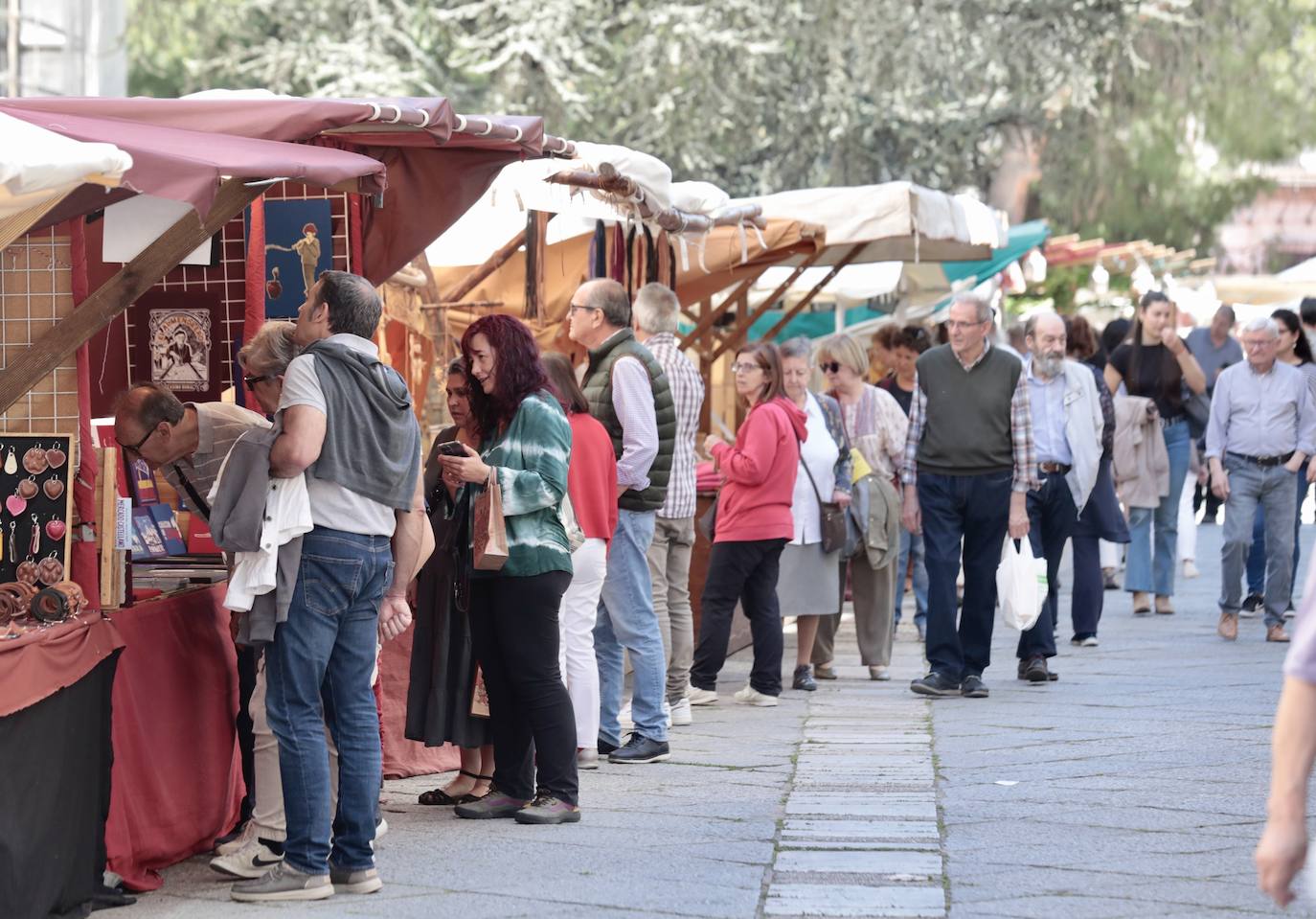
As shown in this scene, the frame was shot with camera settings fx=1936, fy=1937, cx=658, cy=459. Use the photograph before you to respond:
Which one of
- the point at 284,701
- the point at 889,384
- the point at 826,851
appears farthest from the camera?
the point at 889,384

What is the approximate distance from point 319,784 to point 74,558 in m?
0.91

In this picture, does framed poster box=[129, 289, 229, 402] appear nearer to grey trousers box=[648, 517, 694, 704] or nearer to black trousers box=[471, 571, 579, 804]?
black trousers box=[471, 571, 579, 804]

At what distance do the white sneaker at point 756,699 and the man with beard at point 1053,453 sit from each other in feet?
4.76

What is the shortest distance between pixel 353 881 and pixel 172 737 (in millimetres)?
734

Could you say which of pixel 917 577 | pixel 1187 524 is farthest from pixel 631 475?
pixel 1187 524

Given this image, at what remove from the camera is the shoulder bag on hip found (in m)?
5.89

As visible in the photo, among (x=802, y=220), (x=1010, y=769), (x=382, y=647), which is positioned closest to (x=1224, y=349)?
(x=802, y=220)

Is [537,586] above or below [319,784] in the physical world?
above

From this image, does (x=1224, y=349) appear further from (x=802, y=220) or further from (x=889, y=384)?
(x=802, y=220)

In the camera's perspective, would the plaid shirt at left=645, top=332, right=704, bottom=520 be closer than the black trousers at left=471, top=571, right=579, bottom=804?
No

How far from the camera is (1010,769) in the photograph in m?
7.10

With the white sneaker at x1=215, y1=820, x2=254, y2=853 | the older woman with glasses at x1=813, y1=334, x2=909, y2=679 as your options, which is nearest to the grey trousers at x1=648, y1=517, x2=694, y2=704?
the older woman with glasses at x1=813, y1=334, x2=909, y2=679

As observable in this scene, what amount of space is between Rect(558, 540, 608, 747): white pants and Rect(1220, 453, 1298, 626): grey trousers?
16.8 ft

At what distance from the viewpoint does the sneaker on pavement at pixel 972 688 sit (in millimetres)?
8977
